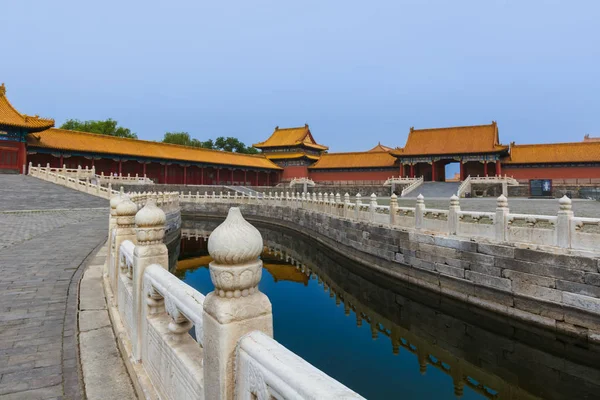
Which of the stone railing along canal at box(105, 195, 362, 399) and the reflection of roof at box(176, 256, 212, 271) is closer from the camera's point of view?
the stone railing along canal at box(105, 195, 362, 399)

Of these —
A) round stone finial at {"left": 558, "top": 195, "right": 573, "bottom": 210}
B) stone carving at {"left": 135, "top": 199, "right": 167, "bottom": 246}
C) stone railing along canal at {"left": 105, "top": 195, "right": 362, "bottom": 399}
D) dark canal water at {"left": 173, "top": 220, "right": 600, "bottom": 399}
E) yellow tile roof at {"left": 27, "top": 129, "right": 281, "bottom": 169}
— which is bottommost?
dark canal water at {"left": 173, "top": 220, "right": 600, "bottom": 399}

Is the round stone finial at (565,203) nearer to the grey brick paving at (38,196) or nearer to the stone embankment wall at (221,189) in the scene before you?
the grey brick paving at (38,196)

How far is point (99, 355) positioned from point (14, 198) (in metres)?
22.6

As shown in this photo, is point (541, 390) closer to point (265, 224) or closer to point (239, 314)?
point (239, 314)

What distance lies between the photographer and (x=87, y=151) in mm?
31375

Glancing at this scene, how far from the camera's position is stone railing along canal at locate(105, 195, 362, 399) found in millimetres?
1545

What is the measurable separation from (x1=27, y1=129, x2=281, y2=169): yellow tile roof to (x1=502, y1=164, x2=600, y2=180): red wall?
2829cm

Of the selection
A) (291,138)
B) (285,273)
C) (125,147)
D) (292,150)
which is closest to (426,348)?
(285,273)

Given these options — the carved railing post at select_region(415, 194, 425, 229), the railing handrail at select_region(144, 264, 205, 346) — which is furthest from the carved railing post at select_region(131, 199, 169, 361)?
the carved railing post at select_region(415, 194, 425, 229)

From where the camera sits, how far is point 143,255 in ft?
11.4

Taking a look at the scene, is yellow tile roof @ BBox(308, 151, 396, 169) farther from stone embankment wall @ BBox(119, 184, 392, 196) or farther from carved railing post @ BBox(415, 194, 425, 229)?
carved railing post @ BBox(415, 194, 425, 229)

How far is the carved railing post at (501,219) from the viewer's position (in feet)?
26.4

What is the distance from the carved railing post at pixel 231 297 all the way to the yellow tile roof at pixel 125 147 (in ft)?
116

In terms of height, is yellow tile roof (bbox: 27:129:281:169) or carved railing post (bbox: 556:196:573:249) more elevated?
yellow tile roof (bbox: 27:129:281:169)
